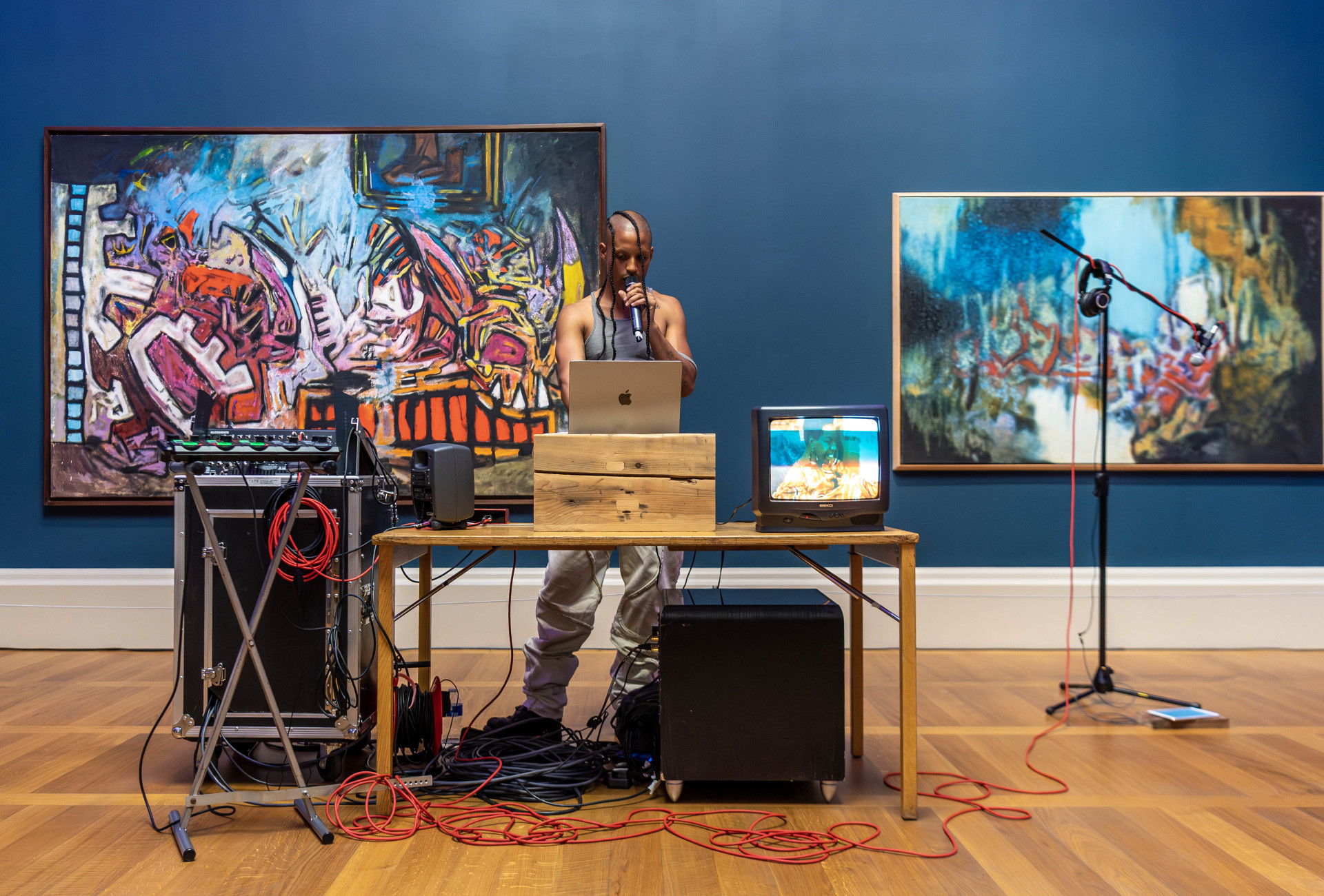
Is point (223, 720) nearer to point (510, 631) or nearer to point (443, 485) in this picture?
point (443, 485)

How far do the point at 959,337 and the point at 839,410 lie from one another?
7.60 feet

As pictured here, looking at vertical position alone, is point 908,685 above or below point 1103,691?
above

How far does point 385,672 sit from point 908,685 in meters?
1.43

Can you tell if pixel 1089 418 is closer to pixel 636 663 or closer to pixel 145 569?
pixel 636 663

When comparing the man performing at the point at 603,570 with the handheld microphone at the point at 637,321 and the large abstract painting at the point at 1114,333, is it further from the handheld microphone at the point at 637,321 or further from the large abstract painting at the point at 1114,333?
the large abstract painting at the point at 1114,333

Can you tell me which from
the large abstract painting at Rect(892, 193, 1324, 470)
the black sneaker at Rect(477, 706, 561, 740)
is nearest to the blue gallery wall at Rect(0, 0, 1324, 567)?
the large abstract painting at Rect(892, 193, 1324, 470)

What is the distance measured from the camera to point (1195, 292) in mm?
4355

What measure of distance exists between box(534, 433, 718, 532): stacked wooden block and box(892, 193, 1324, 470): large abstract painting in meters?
2.33

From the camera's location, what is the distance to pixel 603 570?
3145 millimetres

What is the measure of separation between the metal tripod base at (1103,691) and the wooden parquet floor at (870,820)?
0.26ft

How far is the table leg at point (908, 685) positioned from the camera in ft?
7.25

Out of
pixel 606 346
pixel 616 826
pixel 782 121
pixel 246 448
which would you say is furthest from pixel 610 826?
pixel 782 121

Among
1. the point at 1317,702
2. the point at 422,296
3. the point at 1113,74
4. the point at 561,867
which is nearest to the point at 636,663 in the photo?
the point at 561,867

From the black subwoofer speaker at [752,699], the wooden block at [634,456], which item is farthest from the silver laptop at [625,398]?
the black subwoofer speaker at [752,699]
